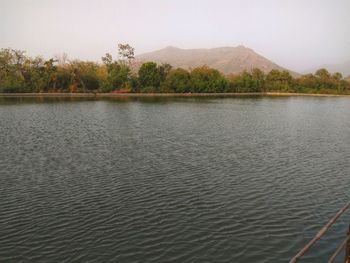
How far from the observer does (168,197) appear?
26.3 metres

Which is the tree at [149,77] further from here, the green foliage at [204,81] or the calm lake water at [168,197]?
the calm lake water at [168,197]

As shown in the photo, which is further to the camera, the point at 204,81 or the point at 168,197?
the point at 204,81

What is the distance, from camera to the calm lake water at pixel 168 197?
18625mm

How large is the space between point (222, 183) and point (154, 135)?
26526mm

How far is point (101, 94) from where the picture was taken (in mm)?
174875

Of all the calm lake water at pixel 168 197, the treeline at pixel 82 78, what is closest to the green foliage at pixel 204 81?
the treeline at pixel 82 78

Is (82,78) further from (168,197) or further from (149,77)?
(168,197)

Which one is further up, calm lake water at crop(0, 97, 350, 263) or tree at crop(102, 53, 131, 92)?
tree at crop(102, 53, 131, 92)

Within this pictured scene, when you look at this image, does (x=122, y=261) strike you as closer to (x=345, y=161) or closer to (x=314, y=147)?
(x=345, y=161)

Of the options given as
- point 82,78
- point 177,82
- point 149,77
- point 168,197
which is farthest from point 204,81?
point 168,197

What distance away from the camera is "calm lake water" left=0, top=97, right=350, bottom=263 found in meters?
18.6

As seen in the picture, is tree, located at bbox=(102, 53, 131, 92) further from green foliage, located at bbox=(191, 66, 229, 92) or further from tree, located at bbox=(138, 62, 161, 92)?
green foliage, located at bbox=(191, 66, 229, 92)

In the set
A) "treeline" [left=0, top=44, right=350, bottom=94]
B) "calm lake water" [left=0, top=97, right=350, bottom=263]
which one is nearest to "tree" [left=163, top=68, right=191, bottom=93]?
"treeline" [left=0, top=44, right=350, bottom=94]

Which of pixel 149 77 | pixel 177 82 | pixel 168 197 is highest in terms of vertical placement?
pixel 149 77
